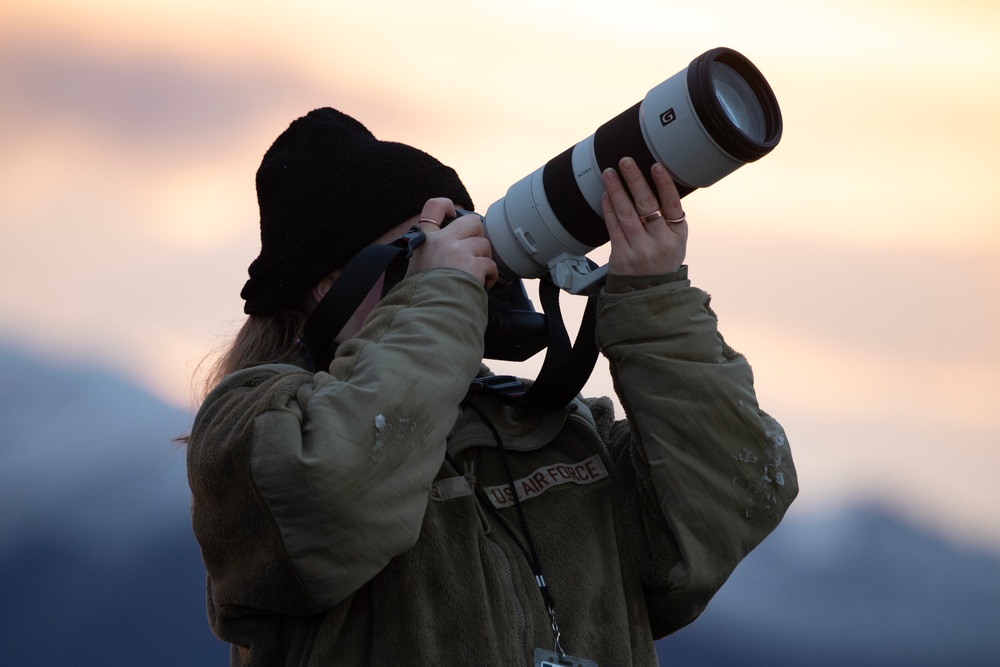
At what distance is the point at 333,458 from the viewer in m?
Answer: 0.94

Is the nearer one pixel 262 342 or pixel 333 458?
pixel 333 458

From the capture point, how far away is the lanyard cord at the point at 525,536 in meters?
1.06

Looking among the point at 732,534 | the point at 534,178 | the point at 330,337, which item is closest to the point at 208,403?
the point at 330,337

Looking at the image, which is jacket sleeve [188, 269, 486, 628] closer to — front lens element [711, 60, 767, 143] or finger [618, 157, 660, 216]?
finger [618, 157, 660, 216]

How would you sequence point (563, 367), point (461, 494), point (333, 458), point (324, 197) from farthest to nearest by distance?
point (324, 197)
point (563, 367)
point (461, 494)
point (333, 458)

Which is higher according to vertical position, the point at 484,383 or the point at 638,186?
the point at 638,186

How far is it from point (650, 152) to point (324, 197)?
409mm

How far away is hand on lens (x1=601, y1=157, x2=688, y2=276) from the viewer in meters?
1.12

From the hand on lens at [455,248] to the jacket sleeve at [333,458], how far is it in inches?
2.1

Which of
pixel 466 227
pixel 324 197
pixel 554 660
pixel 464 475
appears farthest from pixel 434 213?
pixel 554 660

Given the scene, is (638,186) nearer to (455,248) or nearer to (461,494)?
(455,248)

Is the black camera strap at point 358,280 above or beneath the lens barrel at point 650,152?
beneath

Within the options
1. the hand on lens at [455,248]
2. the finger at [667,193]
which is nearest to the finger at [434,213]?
the hand on lens at [455,248]

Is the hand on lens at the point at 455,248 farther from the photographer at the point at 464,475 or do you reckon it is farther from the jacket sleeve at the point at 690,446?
the jacket sleeve at the point at 690,446
